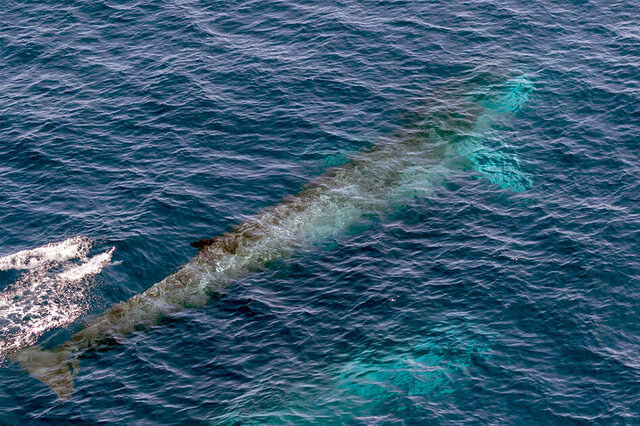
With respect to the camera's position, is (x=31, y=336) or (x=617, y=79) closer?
(x=31, y=336)

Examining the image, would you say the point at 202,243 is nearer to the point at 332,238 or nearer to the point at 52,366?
the point at 332,238

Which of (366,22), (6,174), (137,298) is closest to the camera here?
(137,298)

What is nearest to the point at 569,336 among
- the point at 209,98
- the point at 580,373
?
the point at 580,373

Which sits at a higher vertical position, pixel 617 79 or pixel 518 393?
pixel 617 79

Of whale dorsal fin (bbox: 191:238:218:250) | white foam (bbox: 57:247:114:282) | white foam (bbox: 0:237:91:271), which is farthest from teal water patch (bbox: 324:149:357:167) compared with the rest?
white foam (bbox: 0:237:91:271)

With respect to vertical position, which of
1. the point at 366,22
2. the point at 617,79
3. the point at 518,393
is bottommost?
the point at 518,393

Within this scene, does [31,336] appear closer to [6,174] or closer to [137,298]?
[137,298]

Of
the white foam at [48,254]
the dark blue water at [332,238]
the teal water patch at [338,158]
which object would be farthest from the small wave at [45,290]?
the teal water patch at [338,158]

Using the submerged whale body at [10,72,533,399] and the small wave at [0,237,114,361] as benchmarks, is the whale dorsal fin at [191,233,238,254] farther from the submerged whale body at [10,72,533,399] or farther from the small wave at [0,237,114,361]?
the small wave at [0,237,114,361]

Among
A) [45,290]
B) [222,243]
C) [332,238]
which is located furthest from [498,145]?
[45,290]
